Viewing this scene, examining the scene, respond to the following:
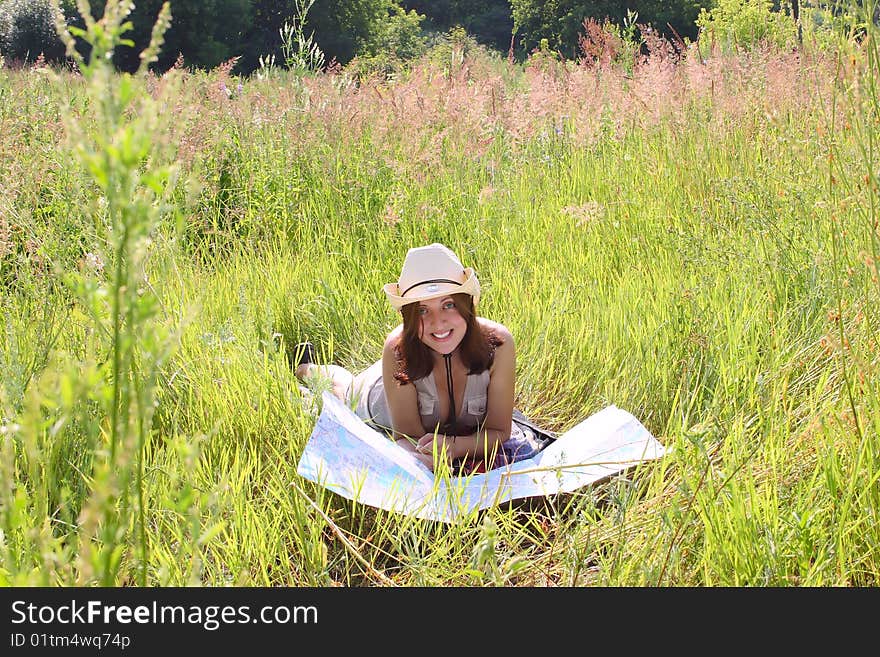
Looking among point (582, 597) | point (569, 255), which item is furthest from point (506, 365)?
point (582, 597)

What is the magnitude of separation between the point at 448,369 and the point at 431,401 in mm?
→ 151

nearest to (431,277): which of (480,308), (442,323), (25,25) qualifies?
(442,323)

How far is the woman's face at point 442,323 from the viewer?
271 cm

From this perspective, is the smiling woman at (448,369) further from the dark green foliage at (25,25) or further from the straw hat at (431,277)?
the dark green foliage at (25,25)

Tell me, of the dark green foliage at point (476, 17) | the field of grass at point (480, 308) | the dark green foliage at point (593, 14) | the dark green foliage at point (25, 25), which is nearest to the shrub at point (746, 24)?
the field of grass at point (480, 308)

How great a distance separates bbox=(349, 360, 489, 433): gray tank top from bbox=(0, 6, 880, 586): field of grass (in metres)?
0.27

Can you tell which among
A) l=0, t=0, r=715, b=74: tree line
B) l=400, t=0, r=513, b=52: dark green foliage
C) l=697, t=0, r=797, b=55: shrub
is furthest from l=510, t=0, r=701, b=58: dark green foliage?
l=697, t=0, r=797, b=55: shrub

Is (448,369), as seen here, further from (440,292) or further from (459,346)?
(440,292)

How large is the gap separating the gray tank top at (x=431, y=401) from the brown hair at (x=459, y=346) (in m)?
0.05

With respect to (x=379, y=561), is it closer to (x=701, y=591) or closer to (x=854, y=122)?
(x=701, y=591)

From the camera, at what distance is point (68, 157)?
9.18 feet

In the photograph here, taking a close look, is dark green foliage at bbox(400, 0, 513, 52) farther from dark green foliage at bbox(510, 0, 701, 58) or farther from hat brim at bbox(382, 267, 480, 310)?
hat brim at bbox(382, 267, 480, 310)

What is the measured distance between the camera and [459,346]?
9.14 ft

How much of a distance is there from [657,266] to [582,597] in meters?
2.17
